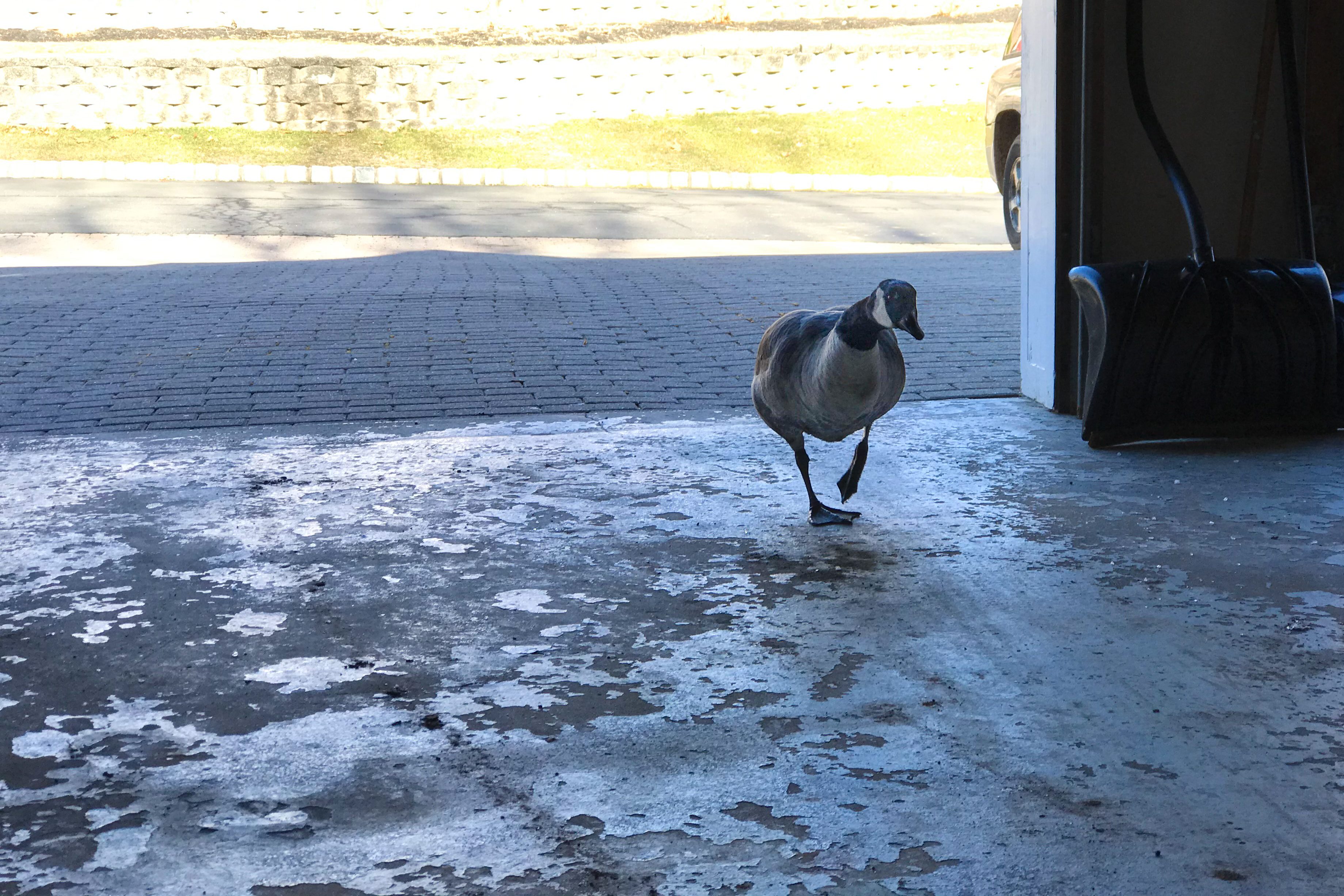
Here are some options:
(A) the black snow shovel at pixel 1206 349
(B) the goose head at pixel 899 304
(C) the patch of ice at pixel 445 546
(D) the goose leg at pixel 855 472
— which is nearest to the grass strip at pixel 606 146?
(A) the black snow shovel at pixel 1206 349

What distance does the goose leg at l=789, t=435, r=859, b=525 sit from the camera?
361 cm

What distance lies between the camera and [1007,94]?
1004cm

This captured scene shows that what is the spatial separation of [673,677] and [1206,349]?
2.65 m

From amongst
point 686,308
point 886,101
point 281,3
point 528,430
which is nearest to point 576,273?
point 686,308

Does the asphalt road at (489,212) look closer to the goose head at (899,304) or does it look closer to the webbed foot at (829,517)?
the webbed foot at (829,517)

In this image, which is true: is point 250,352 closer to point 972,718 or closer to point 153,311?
point 153,311

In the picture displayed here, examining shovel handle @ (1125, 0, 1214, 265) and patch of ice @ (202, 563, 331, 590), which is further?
shovel handle @ (1125, 0, 1214, 265)

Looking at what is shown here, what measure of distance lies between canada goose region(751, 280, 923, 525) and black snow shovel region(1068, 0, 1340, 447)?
1.15m

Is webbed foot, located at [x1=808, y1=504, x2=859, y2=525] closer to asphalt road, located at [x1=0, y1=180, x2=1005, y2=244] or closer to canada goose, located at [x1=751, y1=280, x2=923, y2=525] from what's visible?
canada goose, located at [x1=751, y1=280, x2=923, y2=525]

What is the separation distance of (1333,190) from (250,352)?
4.70 meters

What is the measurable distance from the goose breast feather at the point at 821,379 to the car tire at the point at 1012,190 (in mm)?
6576

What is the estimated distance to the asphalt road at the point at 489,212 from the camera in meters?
11.8

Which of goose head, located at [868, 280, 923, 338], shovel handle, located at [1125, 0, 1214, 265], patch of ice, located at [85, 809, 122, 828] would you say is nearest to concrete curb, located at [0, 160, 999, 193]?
shovel handle, located at [1125, 0, 1214, 265]

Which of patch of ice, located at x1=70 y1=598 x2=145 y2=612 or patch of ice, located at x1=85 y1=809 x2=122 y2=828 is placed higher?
patch of ice, located at x1=85 y1=809 x2=122 y2=828
